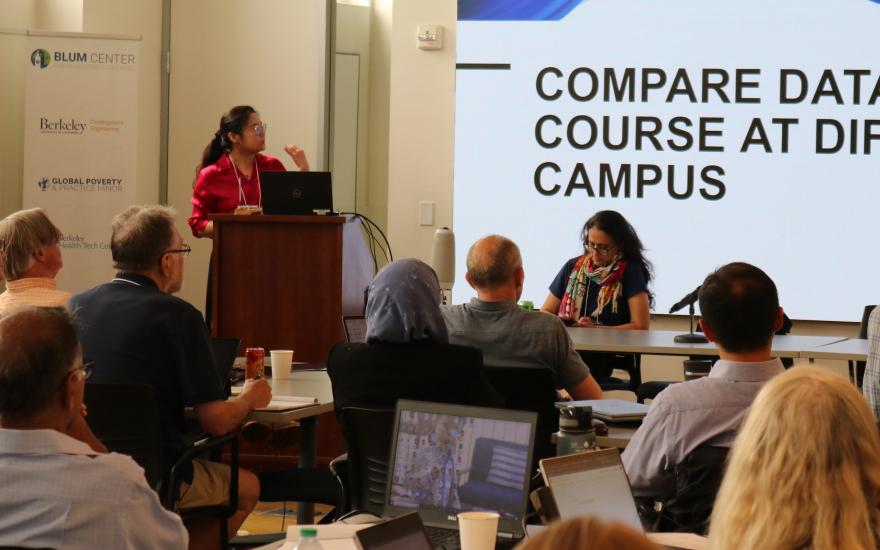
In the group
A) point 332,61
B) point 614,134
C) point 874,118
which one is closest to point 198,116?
point 332,61

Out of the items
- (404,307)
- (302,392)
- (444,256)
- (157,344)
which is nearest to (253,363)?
(302,392)

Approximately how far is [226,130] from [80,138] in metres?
1.72

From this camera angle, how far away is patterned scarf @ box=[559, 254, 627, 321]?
6.31 metres

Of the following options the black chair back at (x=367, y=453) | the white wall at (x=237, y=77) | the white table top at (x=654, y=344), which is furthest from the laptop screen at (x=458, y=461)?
the white wall at (x=237, y=77)

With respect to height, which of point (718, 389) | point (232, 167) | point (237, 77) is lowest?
point (718, 389)

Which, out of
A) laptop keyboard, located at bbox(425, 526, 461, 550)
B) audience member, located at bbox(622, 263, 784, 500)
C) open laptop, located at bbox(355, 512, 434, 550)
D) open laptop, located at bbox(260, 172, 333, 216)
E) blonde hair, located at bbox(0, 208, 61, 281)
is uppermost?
open laptop, located at bbox(260, 172, 333, 216)

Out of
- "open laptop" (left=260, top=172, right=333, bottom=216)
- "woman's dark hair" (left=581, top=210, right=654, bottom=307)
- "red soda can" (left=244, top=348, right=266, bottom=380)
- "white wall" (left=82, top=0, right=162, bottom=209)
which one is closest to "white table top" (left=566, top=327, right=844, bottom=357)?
"woman's dark hair" (left=581, top=210, right=654, bottom=307)

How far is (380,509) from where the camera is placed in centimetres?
344

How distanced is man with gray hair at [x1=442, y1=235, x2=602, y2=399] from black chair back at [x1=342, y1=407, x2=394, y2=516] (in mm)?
632

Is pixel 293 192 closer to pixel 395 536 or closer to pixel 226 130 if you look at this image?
pixel 226 130

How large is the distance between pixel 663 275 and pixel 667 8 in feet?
5.78

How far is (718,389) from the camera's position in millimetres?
2799

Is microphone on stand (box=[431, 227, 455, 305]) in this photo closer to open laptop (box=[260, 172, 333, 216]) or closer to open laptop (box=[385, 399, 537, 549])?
open laptop (box=[260, 172, 333, 216])

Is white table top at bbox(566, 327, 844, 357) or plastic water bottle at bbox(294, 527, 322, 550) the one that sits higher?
white table top at bbox(566, 327, 844, 357)
